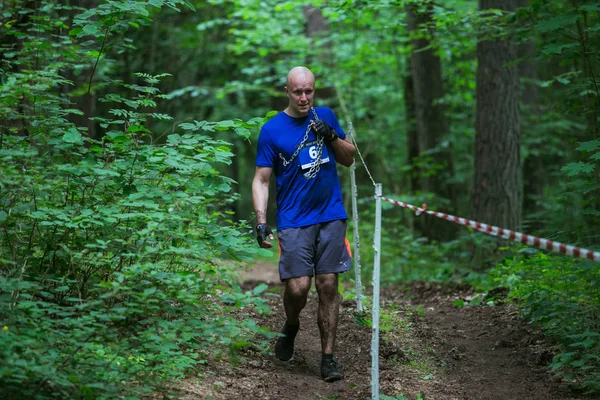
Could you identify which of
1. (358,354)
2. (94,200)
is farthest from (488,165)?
(94,200)

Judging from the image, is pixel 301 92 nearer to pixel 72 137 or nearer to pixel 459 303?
pixel 72 137

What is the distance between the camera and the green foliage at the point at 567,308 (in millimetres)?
5484

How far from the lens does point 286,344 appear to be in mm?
6004

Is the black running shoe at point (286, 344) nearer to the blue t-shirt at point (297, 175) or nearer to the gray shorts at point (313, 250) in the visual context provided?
the gray shorts at point (313, 250)

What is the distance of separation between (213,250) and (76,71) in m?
3.85

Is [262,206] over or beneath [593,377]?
over

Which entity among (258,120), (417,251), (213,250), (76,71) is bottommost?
(417,251)

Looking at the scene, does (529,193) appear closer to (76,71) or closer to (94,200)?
(76,71)

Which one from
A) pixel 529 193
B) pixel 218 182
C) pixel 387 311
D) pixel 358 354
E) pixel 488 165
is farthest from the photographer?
pixel 529 193

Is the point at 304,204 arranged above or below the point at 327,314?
above

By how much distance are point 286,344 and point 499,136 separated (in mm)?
6334

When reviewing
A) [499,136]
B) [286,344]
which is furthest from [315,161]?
[499,136]

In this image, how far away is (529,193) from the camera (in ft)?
57.8

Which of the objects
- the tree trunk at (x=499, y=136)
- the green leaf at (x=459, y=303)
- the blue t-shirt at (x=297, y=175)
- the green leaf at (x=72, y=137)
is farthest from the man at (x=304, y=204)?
the tree trunk at (x=499, y=136)
